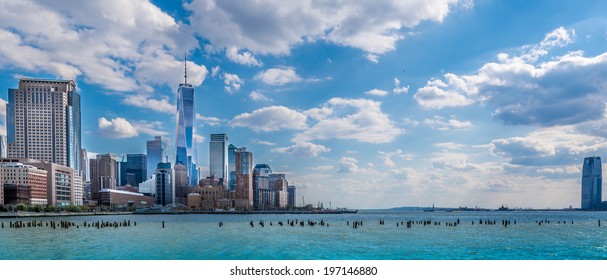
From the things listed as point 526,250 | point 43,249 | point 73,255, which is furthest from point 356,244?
point 43,249
